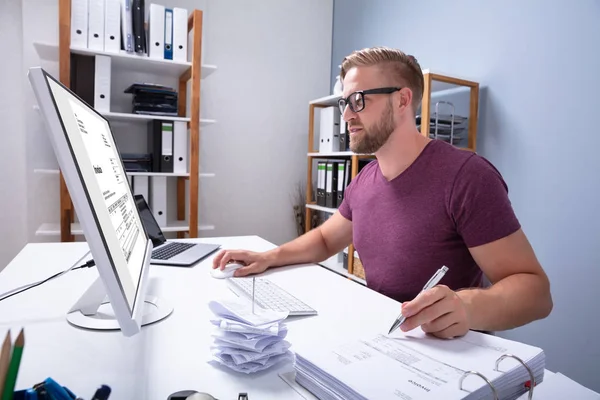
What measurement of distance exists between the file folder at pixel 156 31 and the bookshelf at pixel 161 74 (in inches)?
2.3

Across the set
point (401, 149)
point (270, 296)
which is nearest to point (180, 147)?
point (401, 149)

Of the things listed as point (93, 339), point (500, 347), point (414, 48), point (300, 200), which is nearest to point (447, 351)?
point (500, 347)

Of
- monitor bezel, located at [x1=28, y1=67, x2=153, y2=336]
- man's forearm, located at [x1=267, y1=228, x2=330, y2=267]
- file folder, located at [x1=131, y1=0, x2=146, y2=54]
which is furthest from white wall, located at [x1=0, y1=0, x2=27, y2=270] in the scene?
monitor bezel, located at [x1=28, y1=67, x2=153, y2=336]

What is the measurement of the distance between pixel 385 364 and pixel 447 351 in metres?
0.13

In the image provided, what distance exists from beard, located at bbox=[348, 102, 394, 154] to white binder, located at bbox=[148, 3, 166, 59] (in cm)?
167

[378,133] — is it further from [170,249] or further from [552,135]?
[552,135]

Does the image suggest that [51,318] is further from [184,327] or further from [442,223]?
[442,223]

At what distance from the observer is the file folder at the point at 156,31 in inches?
95.2

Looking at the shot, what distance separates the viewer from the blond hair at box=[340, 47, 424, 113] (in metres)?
1.31

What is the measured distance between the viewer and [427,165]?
119cm

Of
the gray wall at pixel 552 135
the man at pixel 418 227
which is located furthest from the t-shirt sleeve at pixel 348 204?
the gray wall at pixel 552 135

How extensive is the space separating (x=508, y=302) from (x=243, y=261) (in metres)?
0.69

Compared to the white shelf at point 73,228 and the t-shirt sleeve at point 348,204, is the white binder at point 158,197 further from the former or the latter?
the t-shirt sleeve at point 348,204

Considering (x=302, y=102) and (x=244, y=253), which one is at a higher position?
(x=302, y=102)
